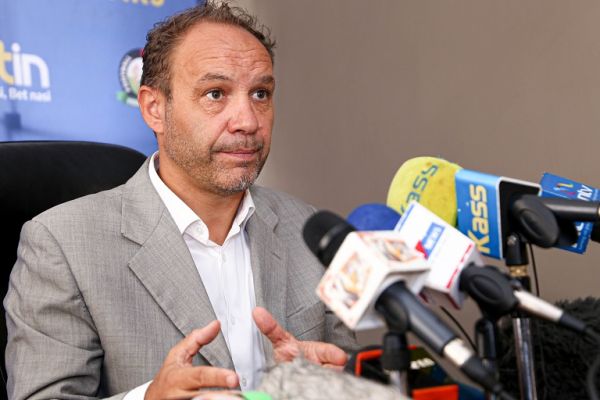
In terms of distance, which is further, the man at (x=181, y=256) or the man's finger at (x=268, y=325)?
the man at (x=181, y=256)

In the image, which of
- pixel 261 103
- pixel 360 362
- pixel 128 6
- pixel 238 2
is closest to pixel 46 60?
pixel 128 6

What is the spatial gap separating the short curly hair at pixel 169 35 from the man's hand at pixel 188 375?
70 cm

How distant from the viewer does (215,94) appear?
140cm

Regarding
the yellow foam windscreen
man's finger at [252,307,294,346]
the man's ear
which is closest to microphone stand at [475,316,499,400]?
the yellow foam windscreen

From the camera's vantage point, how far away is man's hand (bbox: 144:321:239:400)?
855 millimetres

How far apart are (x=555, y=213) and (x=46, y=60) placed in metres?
2.15

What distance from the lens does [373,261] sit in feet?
1.90

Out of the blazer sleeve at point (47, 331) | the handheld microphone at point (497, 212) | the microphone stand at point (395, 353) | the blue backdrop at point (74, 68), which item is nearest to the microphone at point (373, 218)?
the handheld microphone at point (497, 212)

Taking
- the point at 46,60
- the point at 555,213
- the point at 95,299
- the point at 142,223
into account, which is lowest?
the point at 95,299

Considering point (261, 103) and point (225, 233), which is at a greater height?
point (261, 103)

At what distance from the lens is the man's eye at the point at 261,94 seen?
4.78 ft

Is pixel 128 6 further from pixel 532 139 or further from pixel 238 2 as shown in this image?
pixel 532 139

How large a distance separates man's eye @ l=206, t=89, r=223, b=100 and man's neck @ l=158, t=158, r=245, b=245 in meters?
0.17

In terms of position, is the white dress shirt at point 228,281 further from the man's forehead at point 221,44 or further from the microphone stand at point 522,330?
the microphone stand at point 522,330
